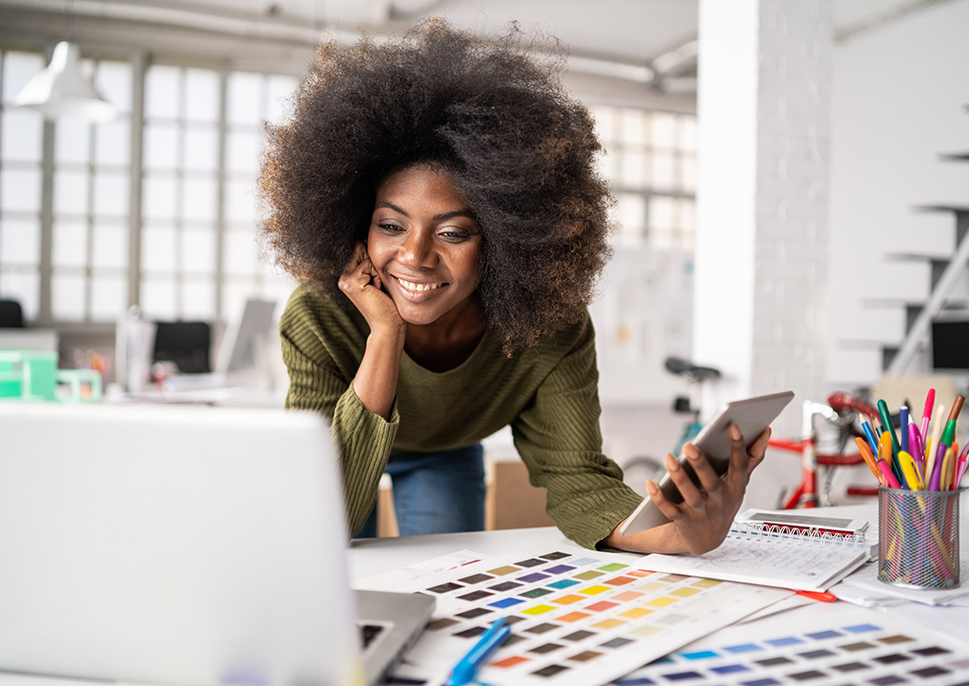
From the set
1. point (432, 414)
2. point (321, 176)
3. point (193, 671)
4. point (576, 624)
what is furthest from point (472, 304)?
Answer: point (193, 671)

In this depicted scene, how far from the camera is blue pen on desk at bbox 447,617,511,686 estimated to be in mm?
617

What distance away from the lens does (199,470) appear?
1.68ft

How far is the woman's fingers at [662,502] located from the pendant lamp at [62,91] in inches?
159

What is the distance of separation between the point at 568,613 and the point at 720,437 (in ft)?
1.01

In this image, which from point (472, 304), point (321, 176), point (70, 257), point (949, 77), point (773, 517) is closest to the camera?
point (773, 517)

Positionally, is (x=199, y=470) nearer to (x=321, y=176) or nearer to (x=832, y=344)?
(x=321, y=176)

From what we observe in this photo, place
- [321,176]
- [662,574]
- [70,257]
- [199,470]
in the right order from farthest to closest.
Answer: [70,257] → [321,176] → [662,574] → [199,470]

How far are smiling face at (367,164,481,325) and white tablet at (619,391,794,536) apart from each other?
18.7 inches

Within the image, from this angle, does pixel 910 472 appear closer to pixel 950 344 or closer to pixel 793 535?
pixel 793 535

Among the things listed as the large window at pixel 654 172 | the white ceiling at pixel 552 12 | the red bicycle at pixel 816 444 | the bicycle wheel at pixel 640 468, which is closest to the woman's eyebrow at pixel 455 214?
the red bicycle at pixel 816 444

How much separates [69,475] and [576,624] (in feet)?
1.50

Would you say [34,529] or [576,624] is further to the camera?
[576,624]

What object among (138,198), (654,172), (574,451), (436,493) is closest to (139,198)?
(138,198)

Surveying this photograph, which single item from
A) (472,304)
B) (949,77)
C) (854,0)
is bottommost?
(472,304)
